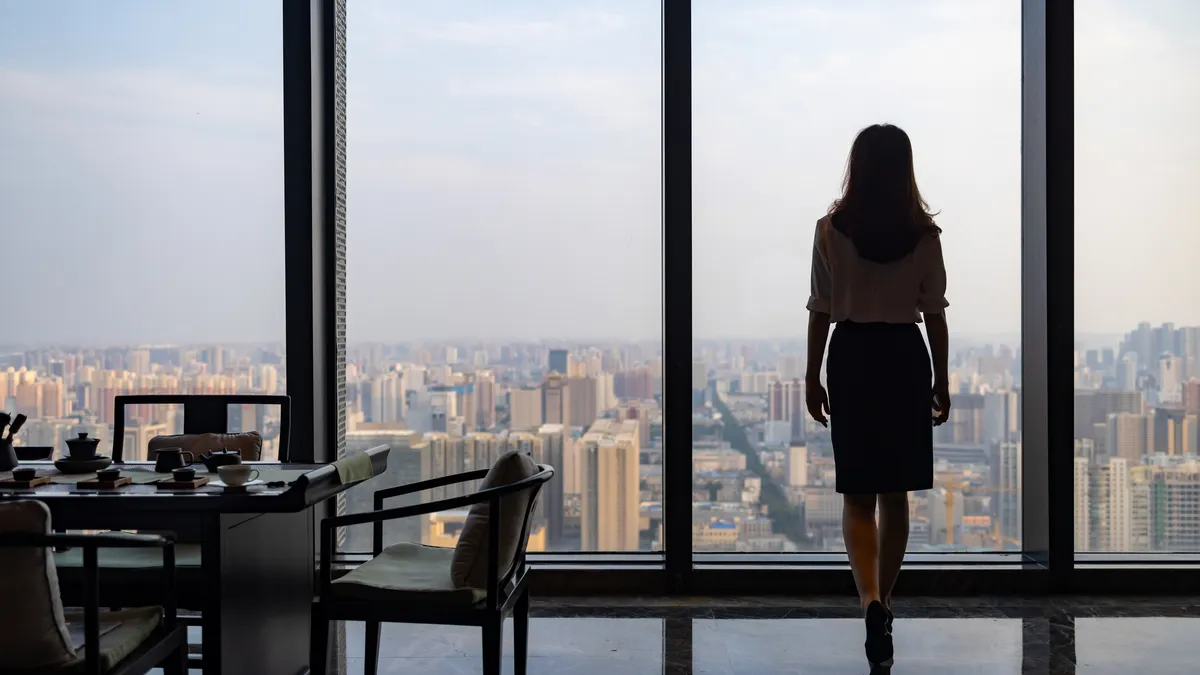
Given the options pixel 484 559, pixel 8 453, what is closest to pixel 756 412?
pixel 484 559

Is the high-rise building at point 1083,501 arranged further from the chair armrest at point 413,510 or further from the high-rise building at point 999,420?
the chair armrest at point 413,510

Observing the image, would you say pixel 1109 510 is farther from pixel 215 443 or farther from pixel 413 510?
pixel 215 443

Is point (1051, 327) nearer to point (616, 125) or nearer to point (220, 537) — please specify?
point (616, 125)

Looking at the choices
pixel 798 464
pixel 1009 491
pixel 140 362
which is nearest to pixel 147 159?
pixel 140 362

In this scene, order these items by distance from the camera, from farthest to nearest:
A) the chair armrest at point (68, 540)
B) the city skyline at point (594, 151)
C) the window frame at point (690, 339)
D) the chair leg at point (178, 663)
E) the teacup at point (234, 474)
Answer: the city skyline at point (594, 151) < the window frame at point (690, 339) < the teacup at point (234, 474) < the chair leg at point (178, 663) < the chair armrest at point (68, 540)

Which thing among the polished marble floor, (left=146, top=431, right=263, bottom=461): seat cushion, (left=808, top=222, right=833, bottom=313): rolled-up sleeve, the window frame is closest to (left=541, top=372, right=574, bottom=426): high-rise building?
the window frame

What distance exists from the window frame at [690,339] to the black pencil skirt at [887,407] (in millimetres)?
991

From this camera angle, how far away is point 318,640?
2.29 metres

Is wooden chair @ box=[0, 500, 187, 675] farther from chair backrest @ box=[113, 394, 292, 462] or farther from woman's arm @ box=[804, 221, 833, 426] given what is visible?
woman's arm @ box=[804, 221, 833, 426]

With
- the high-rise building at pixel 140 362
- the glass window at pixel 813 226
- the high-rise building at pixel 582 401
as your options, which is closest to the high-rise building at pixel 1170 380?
the glass window at pixel 813 226

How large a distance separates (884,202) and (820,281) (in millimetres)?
298

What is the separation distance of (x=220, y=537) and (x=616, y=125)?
2.24 meters

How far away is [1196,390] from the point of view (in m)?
3.82

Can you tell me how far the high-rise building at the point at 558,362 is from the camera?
3.87 metres
